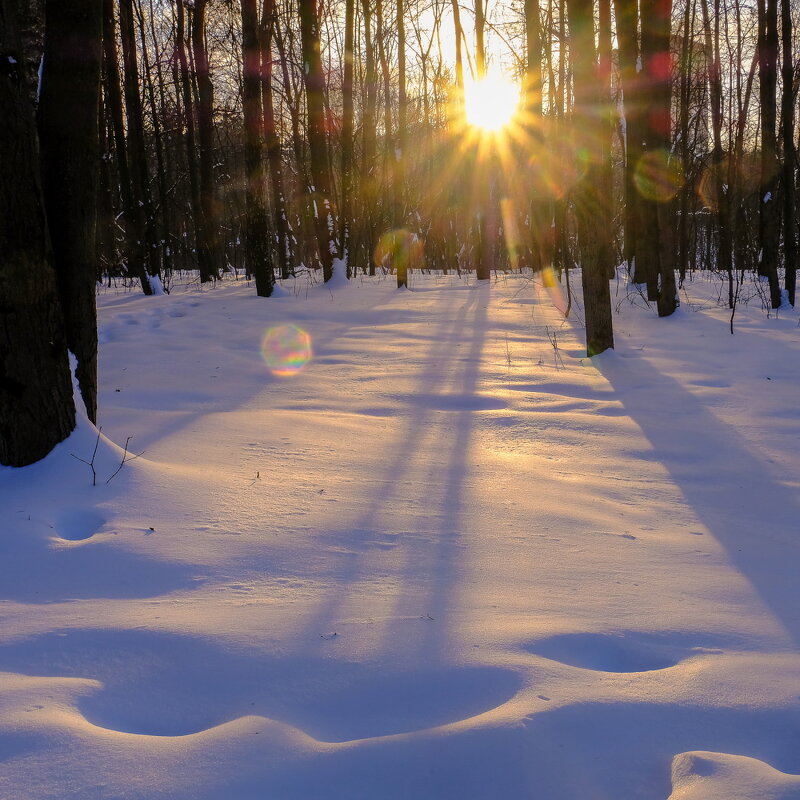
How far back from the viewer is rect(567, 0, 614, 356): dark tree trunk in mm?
5895

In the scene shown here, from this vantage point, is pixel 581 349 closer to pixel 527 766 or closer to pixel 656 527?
pixel 656 527

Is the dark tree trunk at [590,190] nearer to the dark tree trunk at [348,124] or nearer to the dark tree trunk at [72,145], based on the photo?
the dark tree trunk at [72,145]

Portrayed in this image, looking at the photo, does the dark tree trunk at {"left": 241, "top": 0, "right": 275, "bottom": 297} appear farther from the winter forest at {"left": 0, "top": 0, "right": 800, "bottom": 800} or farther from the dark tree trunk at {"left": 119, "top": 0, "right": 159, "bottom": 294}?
the winter forest at {"left": 0, "top": 0, "right": 800, "bottom": 800}

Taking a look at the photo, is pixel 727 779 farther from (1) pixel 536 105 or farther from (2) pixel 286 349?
→ (1) pixel 536 105

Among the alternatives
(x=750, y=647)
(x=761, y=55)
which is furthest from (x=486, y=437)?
(x=761, y=55)

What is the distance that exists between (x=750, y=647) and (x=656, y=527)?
0.99 metres

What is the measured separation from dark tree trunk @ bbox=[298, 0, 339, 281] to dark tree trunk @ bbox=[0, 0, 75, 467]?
28.8 ft

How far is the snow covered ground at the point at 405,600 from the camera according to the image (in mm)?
1450

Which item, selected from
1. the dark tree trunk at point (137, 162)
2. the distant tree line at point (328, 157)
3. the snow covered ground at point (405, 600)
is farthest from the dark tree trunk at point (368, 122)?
the snow covered ground at point (405, 600)

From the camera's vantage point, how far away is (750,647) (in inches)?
76.4

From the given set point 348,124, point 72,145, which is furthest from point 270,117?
point 72,145

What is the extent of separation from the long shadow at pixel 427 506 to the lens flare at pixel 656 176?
4259 millimetres

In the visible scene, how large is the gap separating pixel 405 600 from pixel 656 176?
804 cm

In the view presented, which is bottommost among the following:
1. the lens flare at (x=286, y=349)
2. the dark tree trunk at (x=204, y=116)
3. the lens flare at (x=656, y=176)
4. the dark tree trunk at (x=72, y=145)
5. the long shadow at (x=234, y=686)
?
the long shadow at (x=234, y=686)
